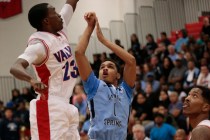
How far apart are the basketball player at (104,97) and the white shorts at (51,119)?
37 cm

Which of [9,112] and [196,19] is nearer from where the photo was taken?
[9,112]

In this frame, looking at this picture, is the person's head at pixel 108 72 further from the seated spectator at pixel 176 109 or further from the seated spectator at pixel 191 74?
the seated spectator at pixel 191 74

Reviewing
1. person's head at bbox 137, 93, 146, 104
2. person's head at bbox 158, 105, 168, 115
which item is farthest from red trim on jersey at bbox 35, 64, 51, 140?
person's head at bbox 137, 93, 146, 104

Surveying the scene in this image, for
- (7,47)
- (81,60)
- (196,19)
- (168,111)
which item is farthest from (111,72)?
(7,47)

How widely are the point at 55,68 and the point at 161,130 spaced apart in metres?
6.43

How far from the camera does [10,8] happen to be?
2127cm

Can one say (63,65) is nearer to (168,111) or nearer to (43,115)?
(43,115)

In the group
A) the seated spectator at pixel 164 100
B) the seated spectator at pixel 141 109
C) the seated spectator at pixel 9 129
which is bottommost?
the seated spectator at pixel 9 129

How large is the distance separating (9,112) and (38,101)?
10.8 m

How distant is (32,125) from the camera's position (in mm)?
5473

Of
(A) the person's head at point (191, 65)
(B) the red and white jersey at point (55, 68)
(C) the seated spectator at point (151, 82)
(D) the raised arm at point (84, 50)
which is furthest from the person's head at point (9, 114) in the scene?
(B) the red and white jersey at point (55, 68)

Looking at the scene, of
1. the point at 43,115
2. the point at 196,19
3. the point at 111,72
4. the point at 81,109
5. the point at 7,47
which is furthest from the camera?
the point at 7,47

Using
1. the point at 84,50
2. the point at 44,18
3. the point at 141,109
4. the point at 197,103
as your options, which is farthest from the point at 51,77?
the point at 141,109

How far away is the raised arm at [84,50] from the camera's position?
575 centimetres
